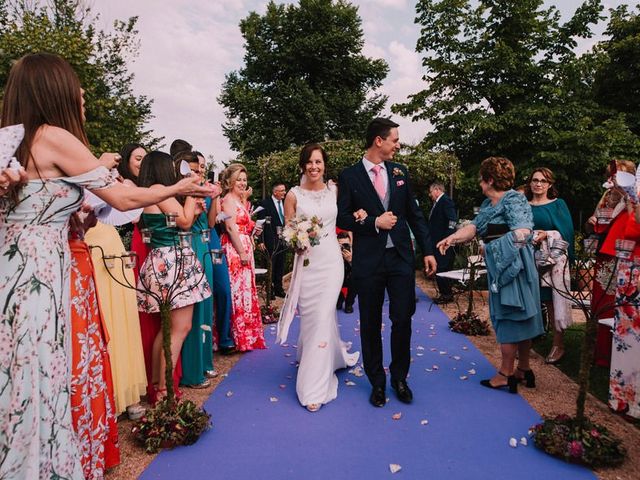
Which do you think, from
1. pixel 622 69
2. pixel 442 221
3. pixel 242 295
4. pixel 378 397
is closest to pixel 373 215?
pixel 378 397

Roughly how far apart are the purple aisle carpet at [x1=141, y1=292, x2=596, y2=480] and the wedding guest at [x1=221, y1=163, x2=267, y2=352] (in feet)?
2.37

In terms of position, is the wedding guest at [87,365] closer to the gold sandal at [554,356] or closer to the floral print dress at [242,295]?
the floral print dress at [242,295]

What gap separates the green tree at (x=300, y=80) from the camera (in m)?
25.1

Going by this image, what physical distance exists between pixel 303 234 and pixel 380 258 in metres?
0.74

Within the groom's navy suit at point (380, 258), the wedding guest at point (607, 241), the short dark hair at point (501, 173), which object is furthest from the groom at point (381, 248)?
the wedding guest at point (607, 241)

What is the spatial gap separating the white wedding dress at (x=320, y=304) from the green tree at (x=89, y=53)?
12179mm

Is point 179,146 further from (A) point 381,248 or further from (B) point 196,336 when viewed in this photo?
(A) point 381,248

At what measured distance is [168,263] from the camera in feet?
12.2

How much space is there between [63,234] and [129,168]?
2.28m

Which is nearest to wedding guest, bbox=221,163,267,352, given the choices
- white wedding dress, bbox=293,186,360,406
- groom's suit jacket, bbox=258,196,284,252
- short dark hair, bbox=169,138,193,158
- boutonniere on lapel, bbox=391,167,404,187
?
short dark hair, bbox=169,138,193,158

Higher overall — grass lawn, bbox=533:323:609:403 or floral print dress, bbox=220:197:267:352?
floral print dress, bbox=220:197:267:352

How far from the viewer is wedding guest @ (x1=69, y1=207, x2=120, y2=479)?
7.96 feet

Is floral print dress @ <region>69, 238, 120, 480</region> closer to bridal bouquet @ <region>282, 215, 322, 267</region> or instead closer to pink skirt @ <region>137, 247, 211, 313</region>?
pink skirt @ <region>137, 247, 211, 313</region>

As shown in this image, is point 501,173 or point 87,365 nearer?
point 87,365
